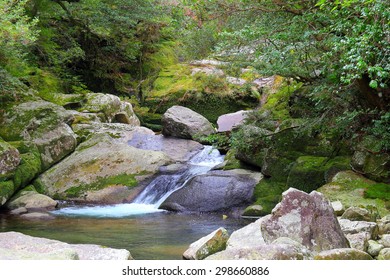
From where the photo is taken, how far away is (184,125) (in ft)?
52.4

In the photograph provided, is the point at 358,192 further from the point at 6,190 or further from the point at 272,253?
the point at 6,190

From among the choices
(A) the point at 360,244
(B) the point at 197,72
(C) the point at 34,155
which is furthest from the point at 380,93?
(B) the point at 197,72

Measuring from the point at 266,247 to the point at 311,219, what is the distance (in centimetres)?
120

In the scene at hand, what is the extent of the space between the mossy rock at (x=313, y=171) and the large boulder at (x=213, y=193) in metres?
1.32

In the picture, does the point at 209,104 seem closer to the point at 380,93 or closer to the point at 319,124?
the point at 319,124

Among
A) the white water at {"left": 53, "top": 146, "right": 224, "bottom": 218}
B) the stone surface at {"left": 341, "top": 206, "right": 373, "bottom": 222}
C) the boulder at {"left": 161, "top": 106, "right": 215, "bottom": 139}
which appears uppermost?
the stone surface at {"left": 341, "top": 206, "right": 373, "bottom": 222}

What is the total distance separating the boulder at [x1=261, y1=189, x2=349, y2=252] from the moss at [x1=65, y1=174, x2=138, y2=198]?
749 centimetres

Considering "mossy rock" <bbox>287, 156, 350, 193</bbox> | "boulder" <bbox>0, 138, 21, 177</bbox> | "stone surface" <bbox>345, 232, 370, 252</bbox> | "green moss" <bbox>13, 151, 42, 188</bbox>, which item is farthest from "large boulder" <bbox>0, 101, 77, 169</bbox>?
"stone surface" <bbox>345, 232, 370, 252</bbox>

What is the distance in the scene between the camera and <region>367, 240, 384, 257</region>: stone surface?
220 inches

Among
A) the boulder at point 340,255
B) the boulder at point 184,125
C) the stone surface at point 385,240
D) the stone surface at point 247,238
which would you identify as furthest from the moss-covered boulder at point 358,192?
the boulder at point 184,125

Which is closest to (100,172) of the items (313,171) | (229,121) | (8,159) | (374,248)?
(8,159)

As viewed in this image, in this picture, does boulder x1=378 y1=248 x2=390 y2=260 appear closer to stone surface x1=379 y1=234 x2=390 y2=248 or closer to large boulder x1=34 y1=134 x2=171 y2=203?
stone surface x1=379 y1=234 x2=390 y2=248

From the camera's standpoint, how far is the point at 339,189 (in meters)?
8.99

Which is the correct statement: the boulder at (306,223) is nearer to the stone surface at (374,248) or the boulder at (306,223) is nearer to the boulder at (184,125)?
the stone surface at (374,248)
